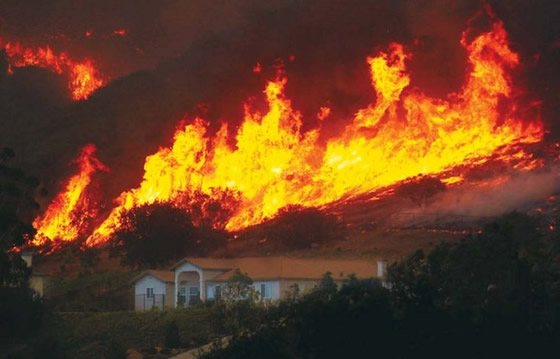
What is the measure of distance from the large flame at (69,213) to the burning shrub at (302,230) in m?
25.5

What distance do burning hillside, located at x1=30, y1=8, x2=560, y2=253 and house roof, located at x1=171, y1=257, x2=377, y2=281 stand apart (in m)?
19.4

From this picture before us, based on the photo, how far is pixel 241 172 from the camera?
135 m

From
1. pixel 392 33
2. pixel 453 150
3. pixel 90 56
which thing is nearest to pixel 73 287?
pixel 453 150

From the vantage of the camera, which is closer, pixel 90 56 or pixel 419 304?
pixel 419 304

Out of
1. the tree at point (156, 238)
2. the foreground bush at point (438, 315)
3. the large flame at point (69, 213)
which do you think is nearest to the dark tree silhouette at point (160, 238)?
the tree at point (156, 238)

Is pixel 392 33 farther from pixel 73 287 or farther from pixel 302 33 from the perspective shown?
pixel 73 287

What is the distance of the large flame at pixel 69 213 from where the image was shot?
5448 inches

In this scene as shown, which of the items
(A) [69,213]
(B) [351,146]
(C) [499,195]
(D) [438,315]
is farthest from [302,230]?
(D) [438,315]

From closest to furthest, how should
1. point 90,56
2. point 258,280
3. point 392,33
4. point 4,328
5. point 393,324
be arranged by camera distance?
point 393,324 → point 4,328 → point 258,280 → point 392,33 → point 90,56

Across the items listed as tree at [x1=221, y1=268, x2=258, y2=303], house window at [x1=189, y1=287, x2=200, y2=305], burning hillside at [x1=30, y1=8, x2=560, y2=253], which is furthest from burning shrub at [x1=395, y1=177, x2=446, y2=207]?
tree at [x1=221, y1=268, x2=258, y2=303]

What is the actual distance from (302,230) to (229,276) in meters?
15.5

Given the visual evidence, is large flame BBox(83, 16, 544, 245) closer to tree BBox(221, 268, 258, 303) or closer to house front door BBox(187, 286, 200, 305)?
house front door BBox(187, 286, 200, 305)

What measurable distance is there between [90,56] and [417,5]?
42.3 meters

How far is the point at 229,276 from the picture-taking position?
103 metres
